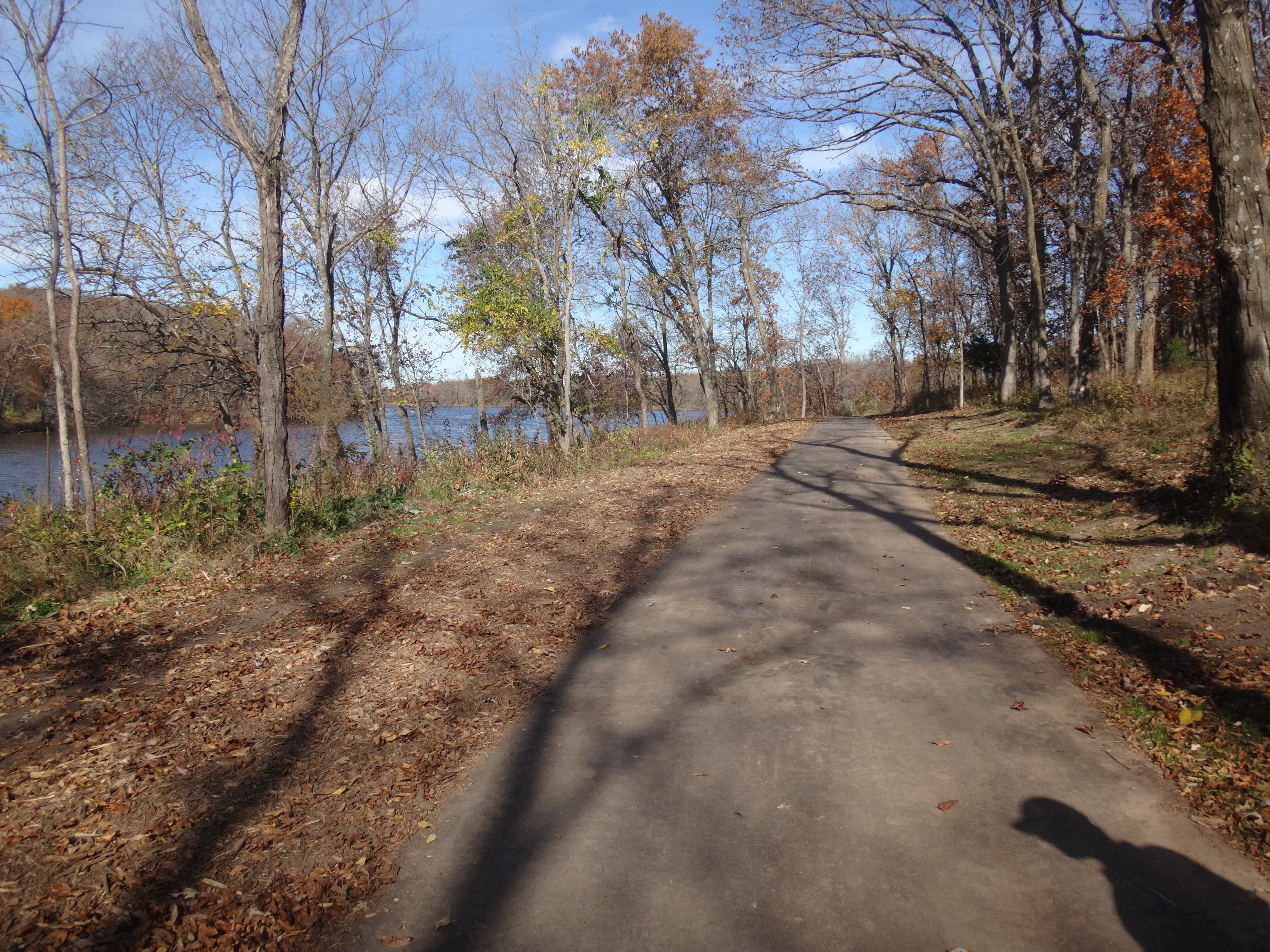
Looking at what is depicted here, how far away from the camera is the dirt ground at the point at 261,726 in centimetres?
277

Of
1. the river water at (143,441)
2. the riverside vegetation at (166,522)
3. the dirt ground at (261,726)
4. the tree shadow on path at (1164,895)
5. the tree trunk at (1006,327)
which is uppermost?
the tree trunk at (1006,327)

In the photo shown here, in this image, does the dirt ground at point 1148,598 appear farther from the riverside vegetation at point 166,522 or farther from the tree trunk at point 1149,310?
the tree trunk at point 1149,310

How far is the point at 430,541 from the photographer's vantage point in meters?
8.45

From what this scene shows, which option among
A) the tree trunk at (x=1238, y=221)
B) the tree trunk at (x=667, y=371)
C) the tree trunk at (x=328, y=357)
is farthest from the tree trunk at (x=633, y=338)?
the tree trunk at (x=1238, y=221)

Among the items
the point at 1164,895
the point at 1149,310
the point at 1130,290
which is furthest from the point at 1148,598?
the point at 1149,310

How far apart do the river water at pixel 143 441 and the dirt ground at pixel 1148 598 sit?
8.69 metres

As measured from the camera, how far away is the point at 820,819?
3131mm

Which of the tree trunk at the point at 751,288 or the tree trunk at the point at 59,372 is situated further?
the tree trunk at the point at 751,288

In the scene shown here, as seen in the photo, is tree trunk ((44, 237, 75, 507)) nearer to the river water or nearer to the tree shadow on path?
the river water

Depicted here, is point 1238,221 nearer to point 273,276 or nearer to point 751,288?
point 273,276

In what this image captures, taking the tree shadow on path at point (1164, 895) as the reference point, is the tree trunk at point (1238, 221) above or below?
above

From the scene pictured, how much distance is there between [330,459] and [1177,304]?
29266 mm

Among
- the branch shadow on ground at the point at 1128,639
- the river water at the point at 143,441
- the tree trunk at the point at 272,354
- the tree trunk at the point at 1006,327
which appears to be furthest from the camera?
the tree trunk at the point at 1006,327

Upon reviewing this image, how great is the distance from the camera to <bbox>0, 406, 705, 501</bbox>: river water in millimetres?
9180
